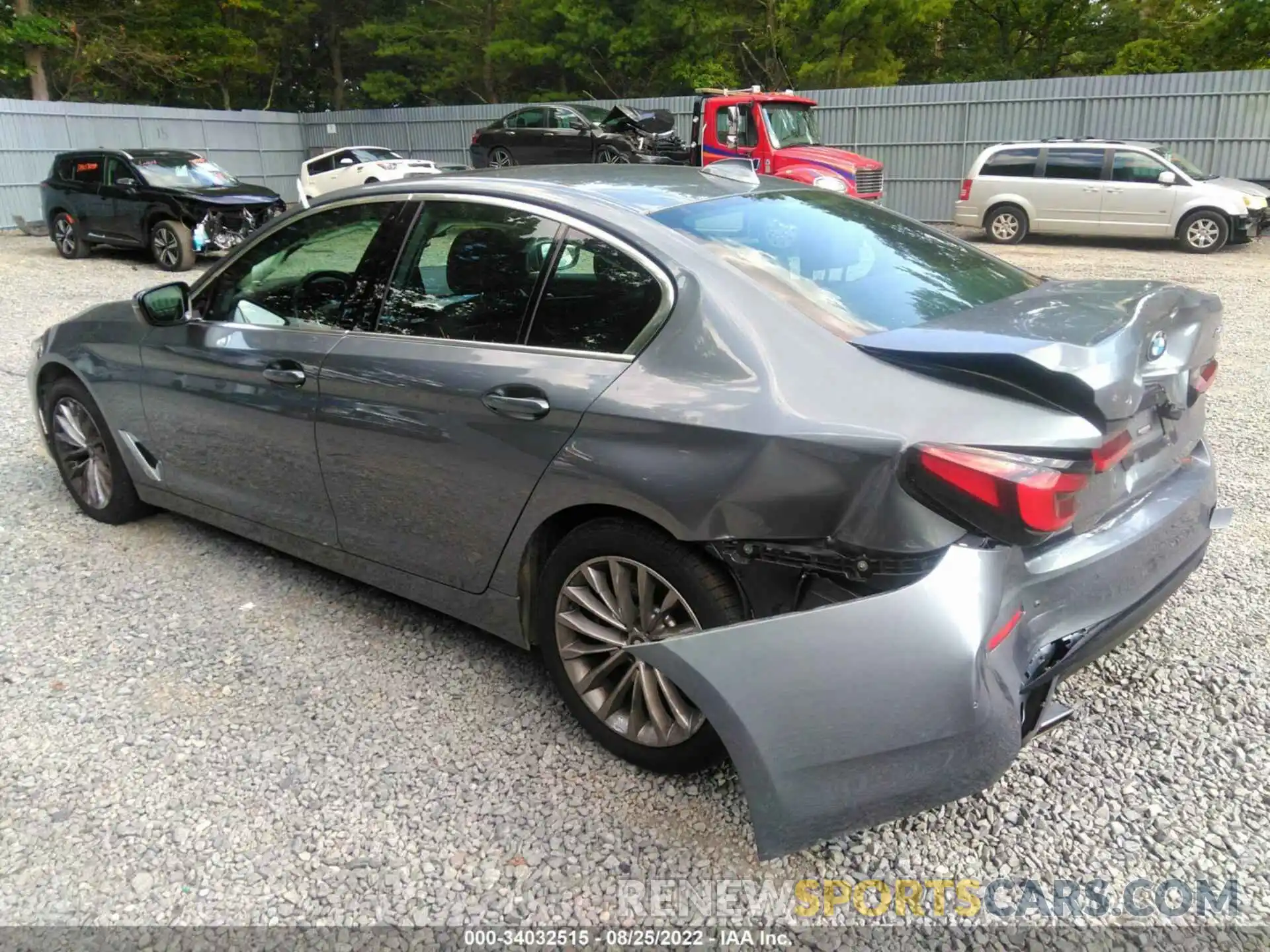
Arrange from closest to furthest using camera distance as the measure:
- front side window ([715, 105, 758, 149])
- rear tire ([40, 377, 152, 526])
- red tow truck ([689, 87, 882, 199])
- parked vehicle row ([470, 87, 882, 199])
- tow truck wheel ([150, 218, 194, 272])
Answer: rear tire ([40, 377, 152, 526]) < tow truck wheel ([150, 218, 194, 272]) < red tow truck ([689, 87, 882, 199]) < parked vehicle row ([470, 87, 882, 199]) < front side window ([715, 105, 758, 149])

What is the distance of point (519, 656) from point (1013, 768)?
167 centimetres

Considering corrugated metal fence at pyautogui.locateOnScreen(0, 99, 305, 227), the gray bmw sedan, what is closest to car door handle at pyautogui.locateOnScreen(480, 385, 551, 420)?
the gray bmw sedan

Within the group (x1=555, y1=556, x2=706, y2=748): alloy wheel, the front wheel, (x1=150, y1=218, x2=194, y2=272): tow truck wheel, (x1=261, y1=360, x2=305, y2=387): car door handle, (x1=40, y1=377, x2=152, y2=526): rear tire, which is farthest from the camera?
the front wheel

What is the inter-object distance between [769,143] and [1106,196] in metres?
5.43

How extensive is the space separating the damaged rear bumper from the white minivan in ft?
48.8

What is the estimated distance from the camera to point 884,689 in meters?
2.03

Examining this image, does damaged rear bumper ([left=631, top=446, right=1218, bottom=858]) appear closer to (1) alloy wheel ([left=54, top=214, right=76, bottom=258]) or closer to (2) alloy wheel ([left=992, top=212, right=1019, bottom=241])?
(2) alloy wheel ([left=992, top=212, right=1019, bottom=241])

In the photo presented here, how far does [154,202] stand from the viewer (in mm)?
14047

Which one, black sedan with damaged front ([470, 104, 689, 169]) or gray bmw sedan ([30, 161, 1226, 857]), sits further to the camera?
black sedan with damaged front ([470, 104, 689, 169])

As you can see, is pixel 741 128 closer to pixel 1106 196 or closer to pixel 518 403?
pixel 1106 196

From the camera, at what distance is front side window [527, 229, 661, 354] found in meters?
2.65

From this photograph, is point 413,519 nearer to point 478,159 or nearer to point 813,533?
point 813,533

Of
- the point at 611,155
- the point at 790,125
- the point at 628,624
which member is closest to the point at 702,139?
the point at 790,125

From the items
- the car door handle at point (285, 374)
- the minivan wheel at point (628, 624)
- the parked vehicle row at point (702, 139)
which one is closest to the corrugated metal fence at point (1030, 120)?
the parked vehicle row at point (702, 139)
